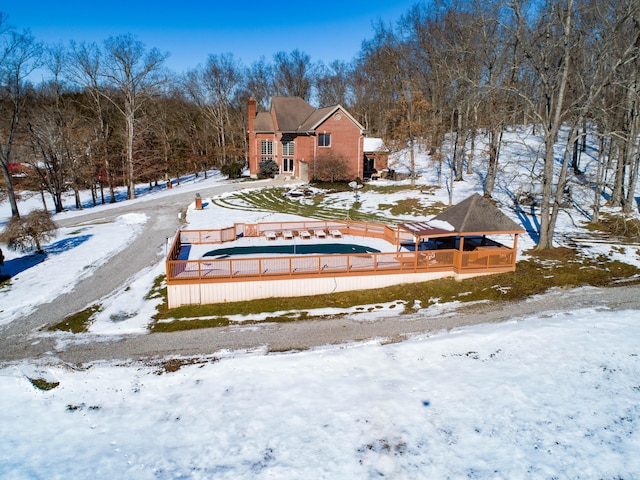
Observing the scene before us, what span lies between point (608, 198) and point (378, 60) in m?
41.7

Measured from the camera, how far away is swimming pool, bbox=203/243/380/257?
21453mm

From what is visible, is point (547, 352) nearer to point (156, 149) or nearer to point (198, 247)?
point (198, 247)

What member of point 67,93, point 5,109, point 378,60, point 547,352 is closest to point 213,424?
point 547,352

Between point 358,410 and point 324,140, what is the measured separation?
3787 centimetres

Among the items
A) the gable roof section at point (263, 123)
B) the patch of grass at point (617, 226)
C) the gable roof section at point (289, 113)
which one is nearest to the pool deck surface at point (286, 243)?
the patch of grass at point (617, 226)

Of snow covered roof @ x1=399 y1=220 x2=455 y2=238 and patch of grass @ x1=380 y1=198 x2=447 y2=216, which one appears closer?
snow covered roof @ x1=399 y1=220 x2=455 y2=238

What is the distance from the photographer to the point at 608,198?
3278 centimetres

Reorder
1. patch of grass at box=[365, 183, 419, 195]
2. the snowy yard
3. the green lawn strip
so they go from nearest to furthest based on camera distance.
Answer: the snowy yard → the green lawn strip → patch of grass at box=[365, 183, 419, 195]

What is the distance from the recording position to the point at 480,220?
19.1 metres

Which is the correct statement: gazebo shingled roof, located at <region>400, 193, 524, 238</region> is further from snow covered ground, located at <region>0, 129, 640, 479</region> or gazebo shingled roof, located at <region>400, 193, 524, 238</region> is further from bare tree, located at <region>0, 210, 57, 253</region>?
bare tree, located at <region>0, 210, 57, 253</region>

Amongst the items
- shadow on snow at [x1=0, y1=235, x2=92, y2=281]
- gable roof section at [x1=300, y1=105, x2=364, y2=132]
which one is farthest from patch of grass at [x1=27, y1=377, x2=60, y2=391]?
gable roof section at [x1=300, y1=105, x2=364, y2=132]

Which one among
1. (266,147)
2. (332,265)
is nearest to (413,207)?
(332,265)

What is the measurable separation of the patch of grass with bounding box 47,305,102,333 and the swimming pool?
6121mm

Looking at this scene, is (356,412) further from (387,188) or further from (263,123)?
(263,123)
